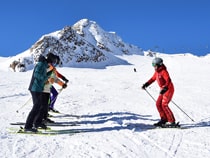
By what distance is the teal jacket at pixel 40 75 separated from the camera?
24.4 ft

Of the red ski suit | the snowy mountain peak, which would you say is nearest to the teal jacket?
the red ski suit

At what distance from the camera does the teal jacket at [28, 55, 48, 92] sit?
24.4ft

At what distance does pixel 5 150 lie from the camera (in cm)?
620

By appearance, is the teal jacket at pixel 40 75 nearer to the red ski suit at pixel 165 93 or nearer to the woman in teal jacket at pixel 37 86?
the woman in teal jacket at pixel 37 86

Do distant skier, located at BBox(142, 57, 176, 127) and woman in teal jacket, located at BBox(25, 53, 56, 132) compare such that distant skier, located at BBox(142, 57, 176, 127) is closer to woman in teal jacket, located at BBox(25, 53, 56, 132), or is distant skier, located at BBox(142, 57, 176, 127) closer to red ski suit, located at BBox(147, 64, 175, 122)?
red ski suit, located at BBox(147, 64, 175, 122)

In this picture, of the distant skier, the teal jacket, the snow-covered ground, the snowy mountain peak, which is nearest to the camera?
the snow-covered ground

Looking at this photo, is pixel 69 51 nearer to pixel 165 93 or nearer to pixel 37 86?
pixel 165 93

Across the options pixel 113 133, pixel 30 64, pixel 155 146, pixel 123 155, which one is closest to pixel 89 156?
pixel 123 155

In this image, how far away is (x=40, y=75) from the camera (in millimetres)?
7430

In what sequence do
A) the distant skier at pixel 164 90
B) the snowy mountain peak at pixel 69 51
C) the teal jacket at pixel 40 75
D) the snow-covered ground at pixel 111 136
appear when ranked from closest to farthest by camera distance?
the snow-covered ground at pixel 111 136
the teal jacket at pixel 40 75
the distant skier at pixel 164 90
the snowy mountain peak at pixel 69 51

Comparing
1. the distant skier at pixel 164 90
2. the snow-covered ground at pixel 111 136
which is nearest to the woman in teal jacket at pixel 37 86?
the snow-covered ground at pixel 111 136

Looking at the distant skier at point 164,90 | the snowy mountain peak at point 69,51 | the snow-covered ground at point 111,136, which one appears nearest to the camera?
the snow-covered ground at point 111,136

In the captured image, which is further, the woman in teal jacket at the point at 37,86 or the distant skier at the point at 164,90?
the distant skier at the point at 164,90

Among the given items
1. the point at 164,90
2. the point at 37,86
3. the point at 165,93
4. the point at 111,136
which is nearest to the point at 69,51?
the point at 165,93
